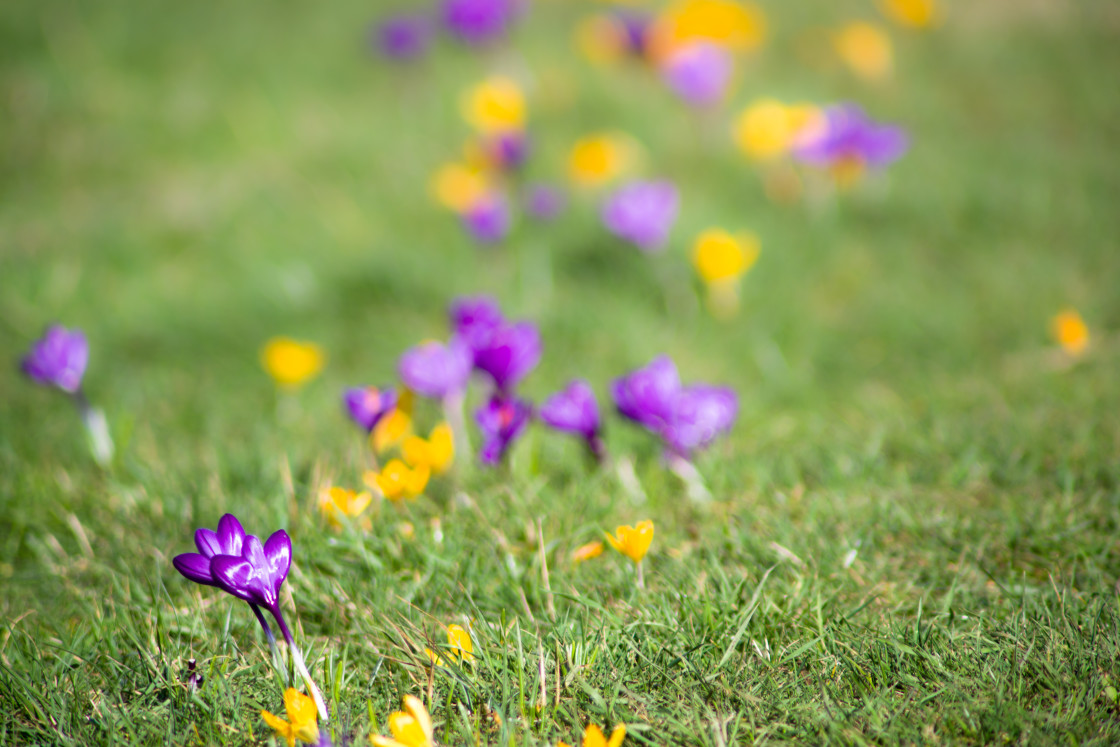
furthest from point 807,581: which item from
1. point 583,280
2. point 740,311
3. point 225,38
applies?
point 225,38

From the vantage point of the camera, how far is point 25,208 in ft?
14.3

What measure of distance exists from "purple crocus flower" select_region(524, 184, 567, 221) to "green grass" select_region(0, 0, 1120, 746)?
0.55 feet

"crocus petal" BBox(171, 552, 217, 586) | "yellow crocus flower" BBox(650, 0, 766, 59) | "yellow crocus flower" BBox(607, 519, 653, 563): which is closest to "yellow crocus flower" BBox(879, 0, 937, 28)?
"yellow crocus flower" BBox(650, 0, 766, 59)

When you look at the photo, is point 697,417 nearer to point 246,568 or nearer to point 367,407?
point 367,407

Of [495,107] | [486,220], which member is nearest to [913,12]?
[495,107]

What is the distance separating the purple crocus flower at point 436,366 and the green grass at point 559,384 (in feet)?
0.98

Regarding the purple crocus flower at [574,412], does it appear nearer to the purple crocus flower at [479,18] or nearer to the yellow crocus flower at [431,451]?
the yellow crocus flower at [431,451]

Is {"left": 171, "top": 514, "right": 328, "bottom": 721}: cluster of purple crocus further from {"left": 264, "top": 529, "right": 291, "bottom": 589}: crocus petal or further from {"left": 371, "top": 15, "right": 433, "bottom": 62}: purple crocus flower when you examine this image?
{"left": 371, "top": 15, "right": 433, "bottom": 62}: purple crocus flower

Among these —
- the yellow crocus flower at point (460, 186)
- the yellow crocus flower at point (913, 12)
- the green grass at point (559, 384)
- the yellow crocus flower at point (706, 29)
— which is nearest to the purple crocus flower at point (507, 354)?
the green grass at point (559, 384)

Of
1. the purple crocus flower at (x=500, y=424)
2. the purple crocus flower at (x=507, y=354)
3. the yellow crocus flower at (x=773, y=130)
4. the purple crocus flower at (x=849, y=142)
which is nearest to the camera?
the purple crocus flower at (x=500, y=424)

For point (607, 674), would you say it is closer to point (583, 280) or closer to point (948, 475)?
point (948, 475)

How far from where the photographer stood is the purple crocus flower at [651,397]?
2.08 m

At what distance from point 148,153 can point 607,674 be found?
15.2 ft

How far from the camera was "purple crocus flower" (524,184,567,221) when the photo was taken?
3.90 metres
